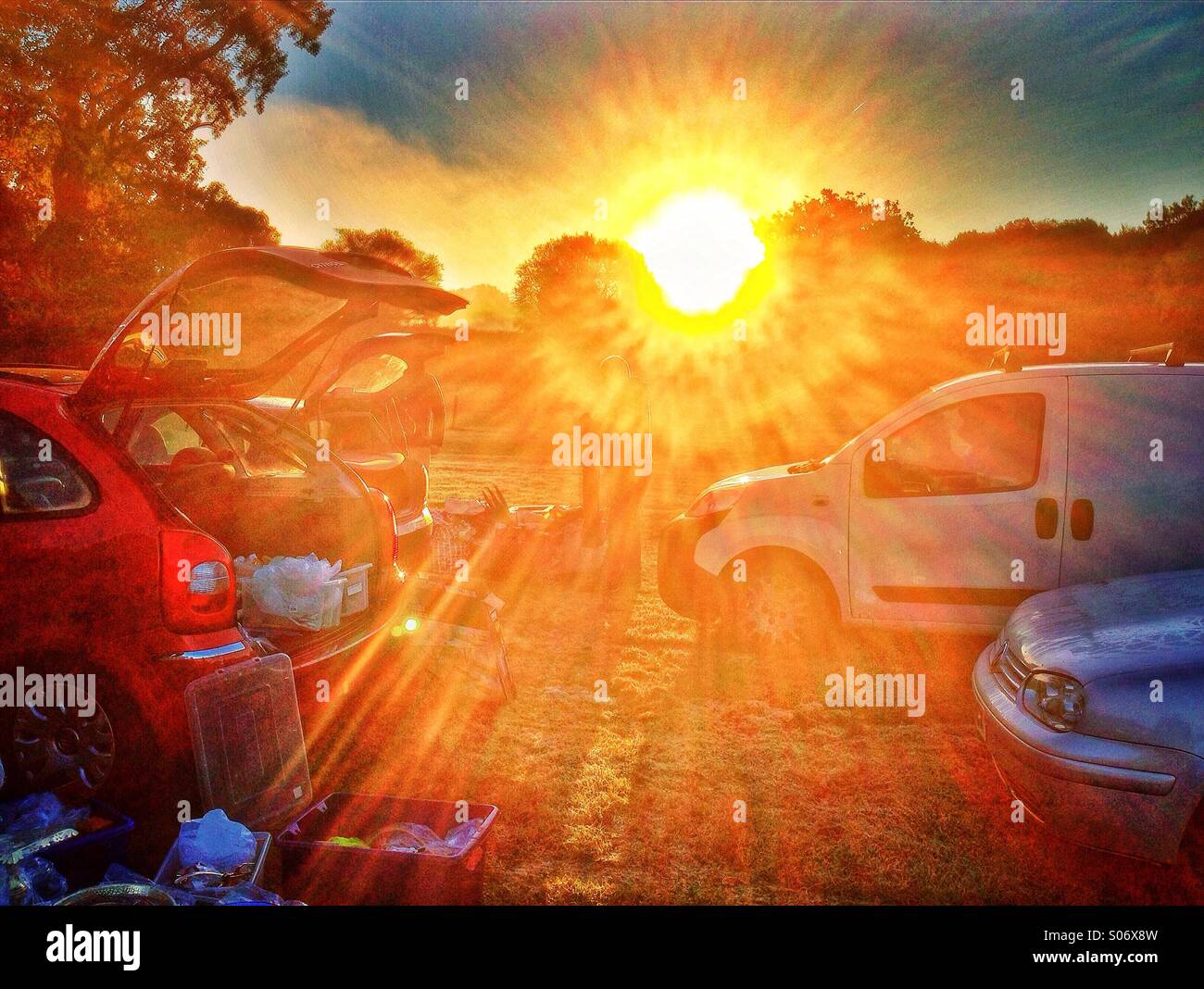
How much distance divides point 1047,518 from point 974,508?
0.41 m

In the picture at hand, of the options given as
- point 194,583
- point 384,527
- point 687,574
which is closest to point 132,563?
point 194,583

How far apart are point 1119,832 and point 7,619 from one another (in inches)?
167

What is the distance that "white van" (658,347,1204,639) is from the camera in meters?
5.17

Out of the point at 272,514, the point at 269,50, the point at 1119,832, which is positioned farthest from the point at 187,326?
the point at 269,50

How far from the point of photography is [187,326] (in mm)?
4172

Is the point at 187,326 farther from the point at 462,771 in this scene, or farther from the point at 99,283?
the point at 99,283

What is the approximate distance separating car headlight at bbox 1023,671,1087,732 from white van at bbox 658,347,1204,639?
1.88 meters

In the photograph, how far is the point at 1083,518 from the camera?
17.1ft

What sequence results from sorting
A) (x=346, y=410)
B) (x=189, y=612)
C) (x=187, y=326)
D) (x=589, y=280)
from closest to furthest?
(x=189, y=612)
(x=187, y=326)
(x=346, y=410)
(x=589, y=280)

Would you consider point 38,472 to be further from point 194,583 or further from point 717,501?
point 717,501

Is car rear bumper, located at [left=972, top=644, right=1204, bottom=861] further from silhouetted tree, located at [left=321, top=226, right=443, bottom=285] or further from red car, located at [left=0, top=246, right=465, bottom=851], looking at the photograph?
silhouetted tree, located at [left=321, top=226, right=443, bottom=285]

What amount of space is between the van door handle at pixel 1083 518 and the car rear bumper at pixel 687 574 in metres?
2.26
